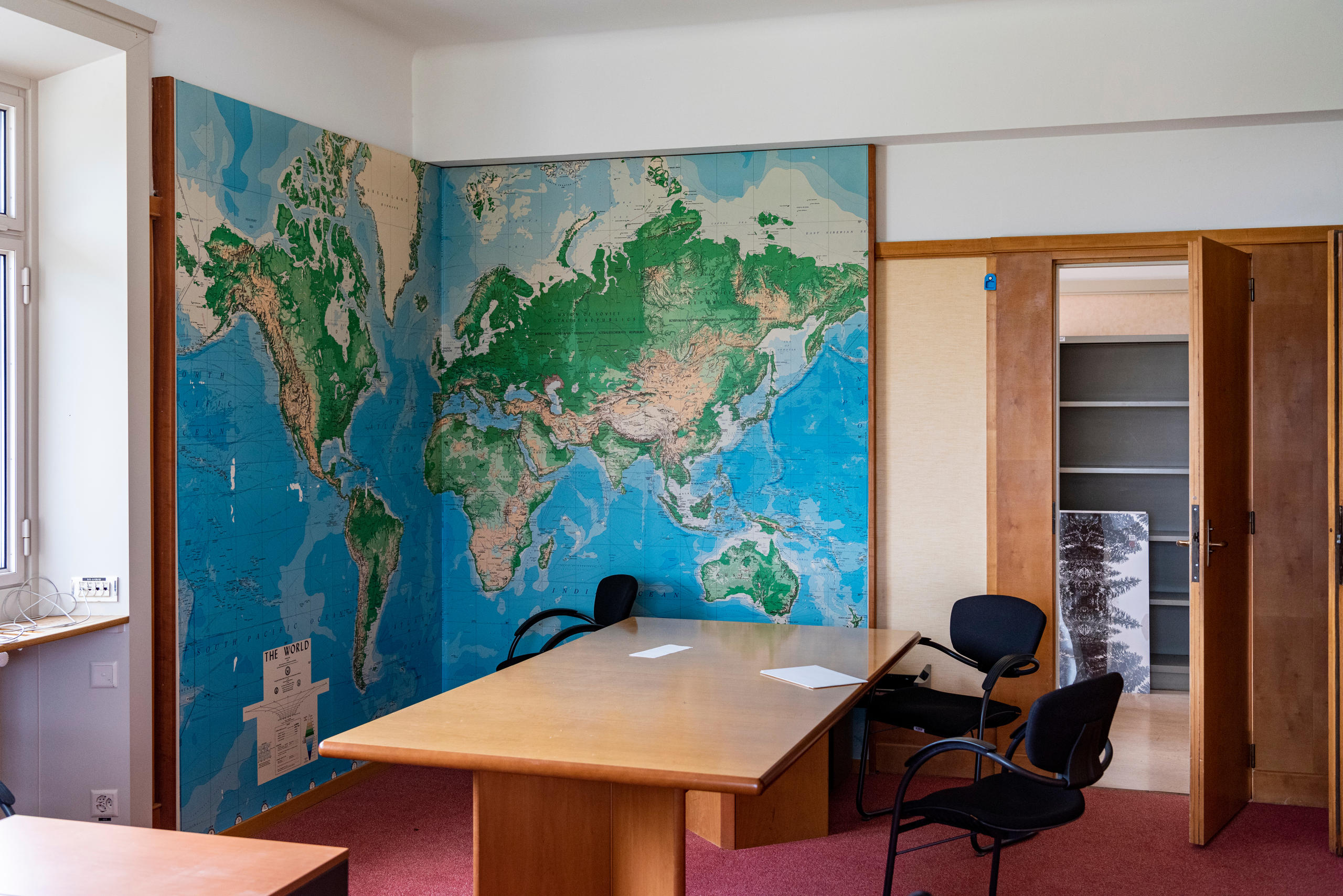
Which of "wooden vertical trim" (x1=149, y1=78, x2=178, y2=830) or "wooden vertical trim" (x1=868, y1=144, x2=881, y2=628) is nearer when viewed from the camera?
"wooden vertical trim" (x1=149, y1=78, x2=178, y2=830)

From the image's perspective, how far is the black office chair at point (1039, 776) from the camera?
2867mm

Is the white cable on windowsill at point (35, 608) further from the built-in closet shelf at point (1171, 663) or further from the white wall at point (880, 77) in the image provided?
the built-in closet shelf at point (1171, 663)

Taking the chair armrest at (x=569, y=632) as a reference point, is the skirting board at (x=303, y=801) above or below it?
below

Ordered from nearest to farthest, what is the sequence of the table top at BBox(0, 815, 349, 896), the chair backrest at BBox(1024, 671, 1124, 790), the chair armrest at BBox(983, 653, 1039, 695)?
the table top at BBox(0, 815, 349, 896) < the chair backrest at BBox(1024, 671, 1124, 790) < the chair armrest at BBox(983, 653, 1039, 695)

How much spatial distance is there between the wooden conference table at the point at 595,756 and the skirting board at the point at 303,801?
135 centimetres

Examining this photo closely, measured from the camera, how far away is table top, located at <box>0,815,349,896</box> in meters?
1.82

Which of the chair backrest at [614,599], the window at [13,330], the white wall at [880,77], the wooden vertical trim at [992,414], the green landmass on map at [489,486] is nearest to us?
the window at [13,330]

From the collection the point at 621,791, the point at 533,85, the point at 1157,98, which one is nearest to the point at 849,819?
the point at 621,791

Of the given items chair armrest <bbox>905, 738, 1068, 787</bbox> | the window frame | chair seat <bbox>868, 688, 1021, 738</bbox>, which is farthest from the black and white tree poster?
the window frame

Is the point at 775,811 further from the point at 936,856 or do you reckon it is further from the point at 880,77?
the point at 880,77

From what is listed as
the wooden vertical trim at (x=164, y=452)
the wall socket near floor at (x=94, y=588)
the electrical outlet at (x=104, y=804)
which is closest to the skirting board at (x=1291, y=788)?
the wooden vertical trim at (x=164, y=452)

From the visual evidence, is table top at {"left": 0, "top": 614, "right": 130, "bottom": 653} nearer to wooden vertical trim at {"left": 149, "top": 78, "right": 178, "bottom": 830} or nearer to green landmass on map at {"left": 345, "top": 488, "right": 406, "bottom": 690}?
wooden vertical trim at {"left": 149, "top": 78, "right": 178, "bottom": 830}

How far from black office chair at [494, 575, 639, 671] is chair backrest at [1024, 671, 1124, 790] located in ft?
7.61

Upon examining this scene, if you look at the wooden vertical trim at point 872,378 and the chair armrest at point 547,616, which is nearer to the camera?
the wooden vertical trim at point 872,378
